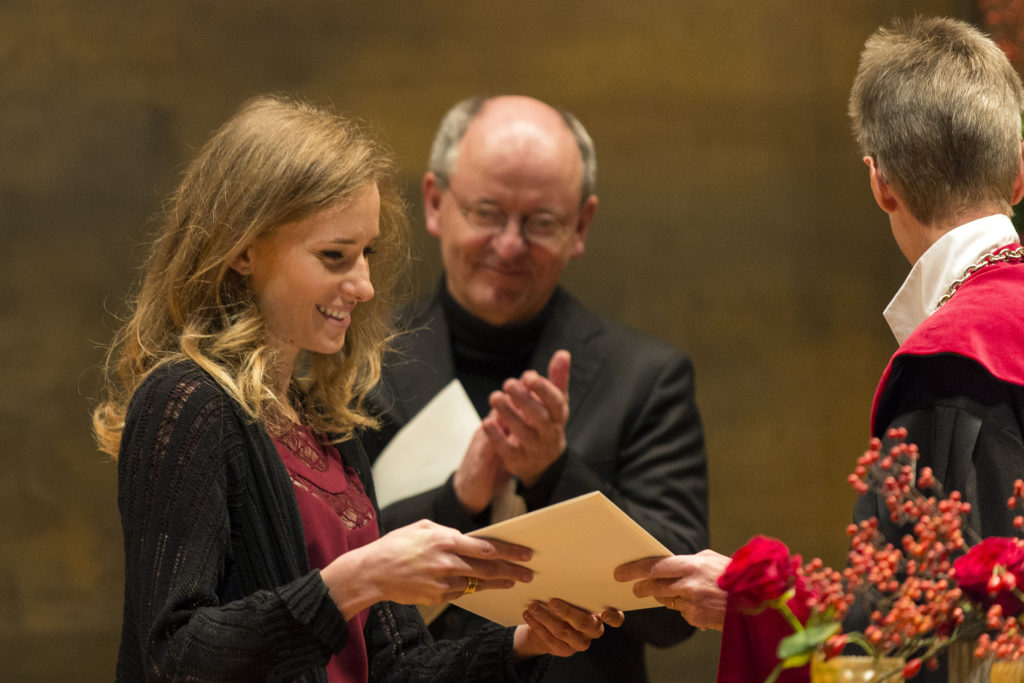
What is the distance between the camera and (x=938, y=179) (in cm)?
203

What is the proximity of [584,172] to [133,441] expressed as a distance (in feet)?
6.41

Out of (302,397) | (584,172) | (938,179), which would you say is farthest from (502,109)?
(938,179)

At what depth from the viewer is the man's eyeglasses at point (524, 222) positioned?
348 cm

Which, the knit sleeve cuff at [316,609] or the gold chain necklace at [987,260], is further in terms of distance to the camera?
the gold chain necklace at [987,260]

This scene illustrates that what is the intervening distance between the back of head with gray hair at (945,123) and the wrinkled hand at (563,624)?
84 cm

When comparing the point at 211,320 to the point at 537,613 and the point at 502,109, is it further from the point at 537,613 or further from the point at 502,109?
the point at 502,109

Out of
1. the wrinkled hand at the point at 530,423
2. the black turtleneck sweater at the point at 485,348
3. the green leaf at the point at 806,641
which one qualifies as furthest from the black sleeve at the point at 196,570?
the black turtleneck sweater at the point at 485,348

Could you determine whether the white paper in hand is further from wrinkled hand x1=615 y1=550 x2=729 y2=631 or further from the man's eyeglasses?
wrinkled hand x1=615 y1=550 x2=729 y2=631

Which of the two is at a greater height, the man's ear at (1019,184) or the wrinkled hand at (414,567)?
the man's ear at (1019,184)

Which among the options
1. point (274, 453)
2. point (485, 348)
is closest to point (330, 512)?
point (274, 453)

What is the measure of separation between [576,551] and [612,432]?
1464 millimetres

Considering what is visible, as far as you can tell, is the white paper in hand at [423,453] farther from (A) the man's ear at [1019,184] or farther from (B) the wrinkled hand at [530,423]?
(A) the man's ear at [1019,184]

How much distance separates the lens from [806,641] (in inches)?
54.7

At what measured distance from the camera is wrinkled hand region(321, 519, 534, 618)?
6.19 feet
